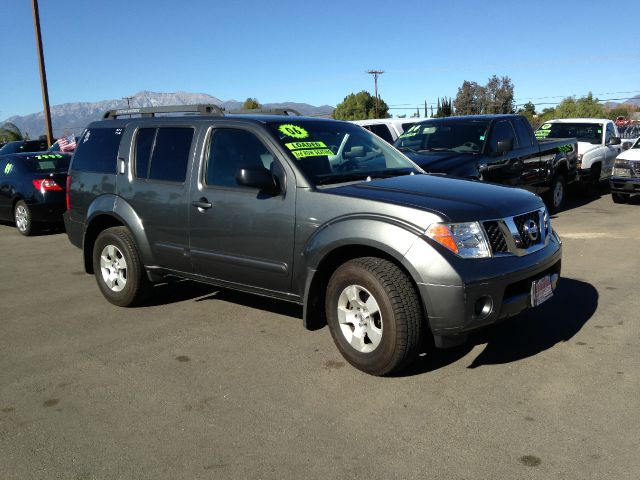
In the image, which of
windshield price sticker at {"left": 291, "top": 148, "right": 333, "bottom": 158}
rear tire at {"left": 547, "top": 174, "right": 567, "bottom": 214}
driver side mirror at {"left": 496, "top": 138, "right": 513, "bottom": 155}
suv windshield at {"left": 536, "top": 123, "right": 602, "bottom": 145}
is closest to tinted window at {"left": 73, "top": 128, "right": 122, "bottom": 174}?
windshield price sticker at {"left": 291, "top": 148, "right": 333, "bottom": 158}

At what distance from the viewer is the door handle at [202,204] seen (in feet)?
16.0

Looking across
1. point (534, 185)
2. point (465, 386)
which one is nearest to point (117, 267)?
point (465, 386)

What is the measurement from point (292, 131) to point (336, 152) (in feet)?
1.28

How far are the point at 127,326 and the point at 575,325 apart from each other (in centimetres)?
382

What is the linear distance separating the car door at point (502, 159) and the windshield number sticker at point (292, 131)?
14.4 ft

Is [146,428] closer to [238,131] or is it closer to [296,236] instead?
[296,236]

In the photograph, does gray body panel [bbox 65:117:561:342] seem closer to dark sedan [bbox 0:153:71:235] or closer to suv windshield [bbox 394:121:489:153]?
suv windshield [bbox 394:121:489:153]

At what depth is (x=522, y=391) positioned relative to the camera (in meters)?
3.78

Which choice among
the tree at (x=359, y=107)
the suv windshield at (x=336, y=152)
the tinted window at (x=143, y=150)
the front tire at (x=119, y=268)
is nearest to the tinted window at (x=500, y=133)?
the suv windshield at (x=336, y=152)

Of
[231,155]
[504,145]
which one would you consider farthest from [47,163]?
[504,145]

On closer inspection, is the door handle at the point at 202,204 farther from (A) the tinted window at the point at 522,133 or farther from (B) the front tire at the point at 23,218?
(B) the front tire at the point at 23,218

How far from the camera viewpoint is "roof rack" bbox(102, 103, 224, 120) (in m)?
5.50

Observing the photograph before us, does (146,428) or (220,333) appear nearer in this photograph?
(146,428)

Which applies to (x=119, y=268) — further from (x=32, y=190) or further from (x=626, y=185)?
(x=626, y=185)
